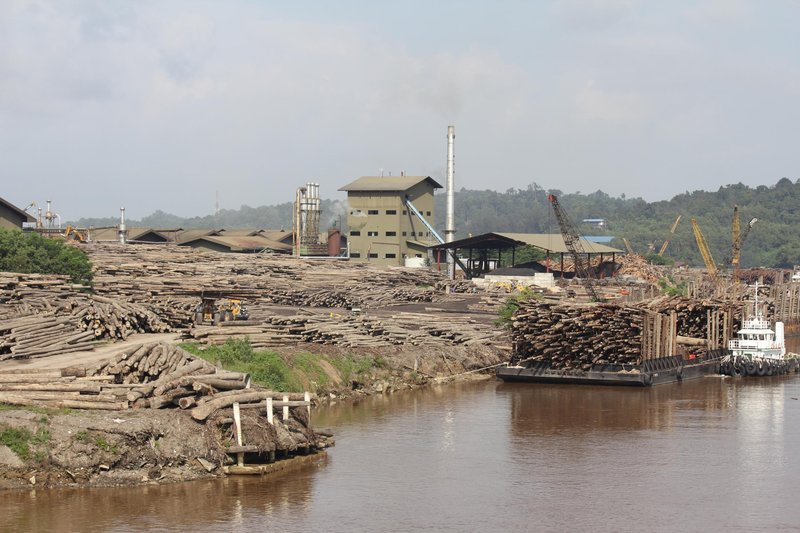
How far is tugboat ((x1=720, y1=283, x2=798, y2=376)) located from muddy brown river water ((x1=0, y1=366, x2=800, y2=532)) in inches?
514

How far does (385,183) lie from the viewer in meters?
124

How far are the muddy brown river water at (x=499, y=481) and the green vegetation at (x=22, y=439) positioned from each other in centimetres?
121

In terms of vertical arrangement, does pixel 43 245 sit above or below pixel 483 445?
above

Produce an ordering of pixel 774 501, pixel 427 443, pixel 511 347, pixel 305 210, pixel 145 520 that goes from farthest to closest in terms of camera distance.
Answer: pixel 305 210, pixel 511 347, pixel 427 443, pixel 774 501, pixel 145 520

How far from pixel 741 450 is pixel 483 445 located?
8.98 m

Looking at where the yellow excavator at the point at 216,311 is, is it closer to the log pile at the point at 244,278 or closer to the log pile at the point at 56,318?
the log pile at the point at 244,278

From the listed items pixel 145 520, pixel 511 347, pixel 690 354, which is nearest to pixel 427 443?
pixel 145 520

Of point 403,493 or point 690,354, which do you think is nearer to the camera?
point 403,493

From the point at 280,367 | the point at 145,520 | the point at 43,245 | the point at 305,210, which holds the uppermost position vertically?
the point at 305,210

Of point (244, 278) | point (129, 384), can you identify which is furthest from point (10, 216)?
point (129, 384)

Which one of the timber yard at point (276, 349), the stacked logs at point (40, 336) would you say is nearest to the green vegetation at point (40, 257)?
the timber yard at point (276, 349)

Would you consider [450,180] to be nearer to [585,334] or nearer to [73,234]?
[73,234]

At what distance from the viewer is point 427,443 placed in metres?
37.8

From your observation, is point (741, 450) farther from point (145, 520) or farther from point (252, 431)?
point (145, 520)
